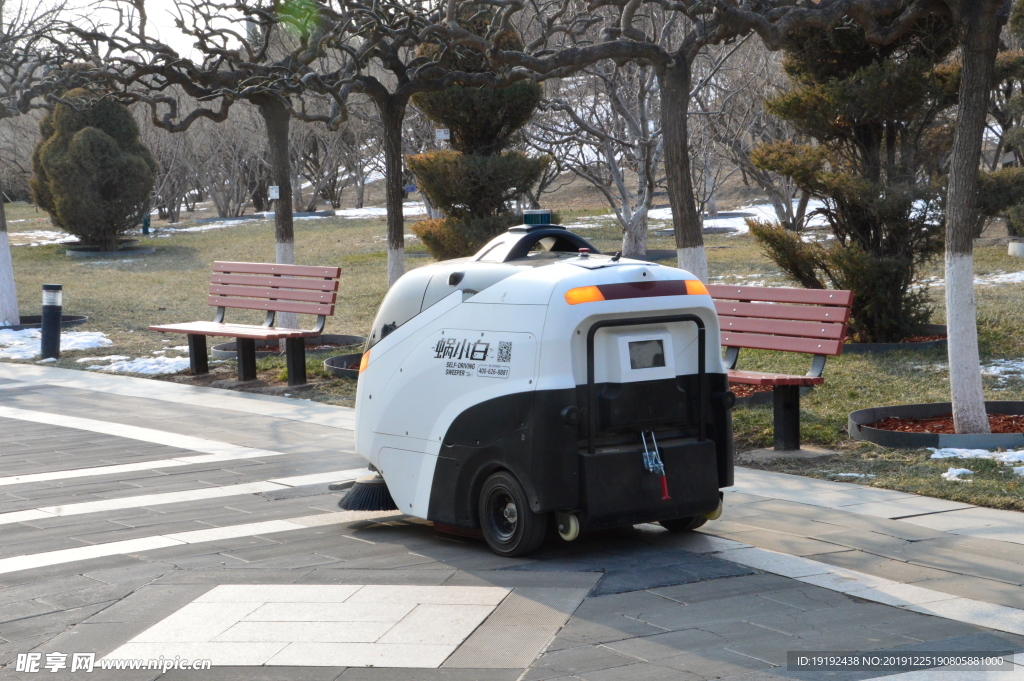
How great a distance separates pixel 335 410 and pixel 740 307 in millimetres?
3844

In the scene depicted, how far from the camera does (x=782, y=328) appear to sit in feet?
27.0

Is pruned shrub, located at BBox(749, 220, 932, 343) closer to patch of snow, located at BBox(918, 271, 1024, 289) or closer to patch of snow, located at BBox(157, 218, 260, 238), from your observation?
patch of snow, located at BBox(918, 271, 1024, 289)

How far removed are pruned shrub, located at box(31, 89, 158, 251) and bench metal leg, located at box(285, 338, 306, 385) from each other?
22242 mm

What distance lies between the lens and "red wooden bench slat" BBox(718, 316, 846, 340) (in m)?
7.89

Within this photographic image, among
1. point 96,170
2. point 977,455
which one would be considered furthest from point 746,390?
point 96,170

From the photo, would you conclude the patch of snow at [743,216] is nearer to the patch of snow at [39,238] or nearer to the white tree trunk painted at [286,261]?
the white tree trunk painted at [286,261]

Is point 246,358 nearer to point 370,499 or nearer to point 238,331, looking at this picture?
point 238,331

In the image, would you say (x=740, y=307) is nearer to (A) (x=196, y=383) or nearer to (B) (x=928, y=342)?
(B) (x=928, y=342)

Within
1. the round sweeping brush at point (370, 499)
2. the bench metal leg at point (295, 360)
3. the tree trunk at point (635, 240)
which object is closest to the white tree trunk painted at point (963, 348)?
the round sweeping brush at point (370, 499)

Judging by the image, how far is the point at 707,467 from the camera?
5.55 metres

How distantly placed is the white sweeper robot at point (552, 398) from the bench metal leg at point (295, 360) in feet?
18.1

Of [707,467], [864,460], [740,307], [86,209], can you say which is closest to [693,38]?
[740,307]

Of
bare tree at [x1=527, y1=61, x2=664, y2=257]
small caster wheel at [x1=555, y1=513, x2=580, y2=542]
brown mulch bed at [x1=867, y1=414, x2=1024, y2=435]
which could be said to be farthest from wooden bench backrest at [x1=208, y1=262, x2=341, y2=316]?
bare tree at [x1=527, y1=61, x2=664, y2=257]

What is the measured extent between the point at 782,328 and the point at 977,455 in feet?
5.49
